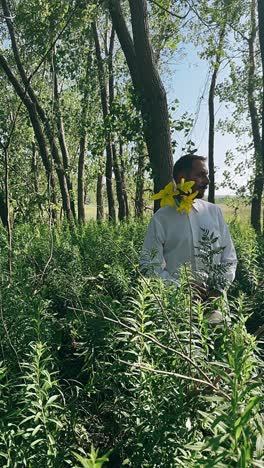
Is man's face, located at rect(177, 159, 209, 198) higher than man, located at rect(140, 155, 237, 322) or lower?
higher

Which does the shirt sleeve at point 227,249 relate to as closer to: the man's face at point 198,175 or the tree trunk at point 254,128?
the man's face at point 198,175

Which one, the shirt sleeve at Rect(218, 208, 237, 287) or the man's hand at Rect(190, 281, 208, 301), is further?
the shirt sleeve at Rect(218, 208, 237, 287)

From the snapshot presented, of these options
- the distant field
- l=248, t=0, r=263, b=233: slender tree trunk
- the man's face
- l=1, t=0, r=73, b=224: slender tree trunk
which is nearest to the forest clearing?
the man's face

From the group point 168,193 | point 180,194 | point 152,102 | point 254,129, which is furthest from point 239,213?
point 168,193

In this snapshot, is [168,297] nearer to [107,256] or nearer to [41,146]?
[107,256]

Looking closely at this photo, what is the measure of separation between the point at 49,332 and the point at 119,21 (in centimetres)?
521

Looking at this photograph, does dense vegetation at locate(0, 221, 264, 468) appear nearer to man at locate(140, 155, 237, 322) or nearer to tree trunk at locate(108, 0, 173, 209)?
man at locate(140, 155, 237, 322)

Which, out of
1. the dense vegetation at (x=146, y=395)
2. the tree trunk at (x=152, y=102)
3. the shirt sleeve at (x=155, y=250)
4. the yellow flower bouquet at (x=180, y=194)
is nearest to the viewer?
the dense vegetation at (x=146, y=395)

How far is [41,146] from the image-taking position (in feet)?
29.9

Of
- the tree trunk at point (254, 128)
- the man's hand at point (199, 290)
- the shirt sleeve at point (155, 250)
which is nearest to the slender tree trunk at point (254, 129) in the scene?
the tree trunk at point (254, 128)

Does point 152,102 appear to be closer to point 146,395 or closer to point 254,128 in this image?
point 146,395

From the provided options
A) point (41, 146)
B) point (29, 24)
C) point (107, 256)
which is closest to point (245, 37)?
point (41, 146)

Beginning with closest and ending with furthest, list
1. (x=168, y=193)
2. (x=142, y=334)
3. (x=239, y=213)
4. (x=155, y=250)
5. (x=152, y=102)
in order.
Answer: (x=142, y=334) → (x=168, y=193) → (x=155, y=250) → (x=152, y=102) → (x=239, y=213)

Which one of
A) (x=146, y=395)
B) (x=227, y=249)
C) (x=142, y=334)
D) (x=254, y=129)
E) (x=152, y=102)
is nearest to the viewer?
(x=142, y=334)
